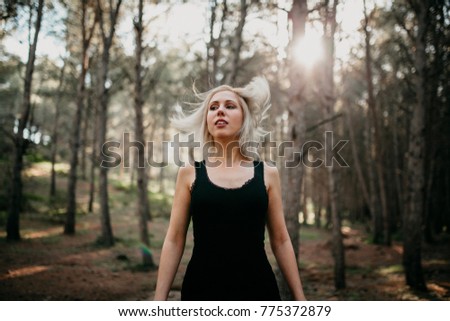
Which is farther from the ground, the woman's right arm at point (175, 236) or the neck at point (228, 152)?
the neck at point (228, 152)

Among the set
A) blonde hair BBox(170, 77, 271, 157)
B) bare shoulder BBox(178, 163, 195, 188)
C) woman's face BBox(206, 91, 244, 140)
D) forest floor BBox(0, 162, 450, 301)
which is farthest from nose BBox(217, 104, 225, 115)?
forest floor BBox(0, 162, 450, 301)

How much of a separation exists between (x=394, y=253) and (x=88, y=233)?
12.1 m

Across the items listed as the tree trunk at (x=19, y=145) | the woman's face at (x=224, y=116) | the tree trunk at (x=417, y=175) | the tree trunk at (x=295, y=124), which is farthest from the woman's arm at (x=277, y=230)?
the tree trunk at (x=19, y=145)

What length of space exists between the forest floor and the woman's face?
612cm

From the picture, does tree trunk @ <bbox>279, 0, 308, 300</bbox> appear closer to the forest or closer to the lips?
the forest

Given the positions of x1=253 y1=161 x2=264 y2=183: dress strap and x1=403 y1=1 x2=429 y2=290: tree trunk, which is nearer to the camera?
x1=253 y1=161 x2=264 y2=183: dress strap

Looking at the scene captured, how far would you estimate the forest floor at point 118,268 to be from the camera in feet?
23.4

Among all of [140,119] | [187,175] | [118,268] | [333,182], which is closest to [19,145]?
[140,119]

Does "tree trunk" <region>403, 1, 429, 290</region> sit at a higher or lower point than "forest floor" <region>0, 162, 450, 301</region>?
higher

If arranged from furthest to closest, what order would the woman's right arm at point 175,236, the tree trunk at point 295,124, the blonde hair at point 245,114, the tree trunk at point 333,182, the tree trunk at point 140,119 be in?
the tree trunk at point 140,119 → the tree trunk at point 333,182 → the tree trunk at point 295,124 → the blonde hair at point 245,114 → the woman's right arm at point 175,236

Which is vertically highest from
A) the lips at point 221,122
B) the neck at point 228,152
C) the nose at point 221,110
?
the nose at point 221,110

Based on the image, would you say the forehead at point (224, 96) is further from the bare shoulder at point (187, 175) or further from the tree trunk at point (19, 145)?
the tree trunk at point (19, 145)

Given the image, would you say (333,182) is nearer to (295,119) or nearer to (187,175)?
(295,119)

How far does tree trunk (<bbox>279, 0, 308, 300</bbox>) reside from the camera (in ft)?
17.5
